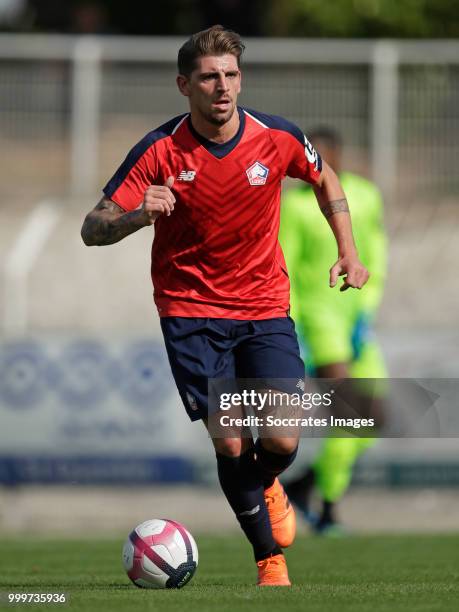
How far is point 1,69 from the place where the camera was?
16.2 m

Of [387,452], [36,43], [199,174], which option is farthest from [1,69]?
[199,174]

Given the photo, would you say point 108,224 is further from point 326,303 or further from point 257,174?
point 326,303

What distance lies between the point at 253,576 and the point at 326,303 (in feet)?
11.9

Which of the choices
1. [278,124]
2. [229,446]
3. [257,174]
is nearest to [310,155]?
[278,124]

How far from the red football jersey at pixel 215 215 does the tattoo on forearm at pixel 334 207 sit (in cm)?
34

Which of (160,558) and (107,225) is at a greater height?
(107,225)

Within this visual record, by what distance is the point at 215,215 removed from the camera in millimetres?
6746

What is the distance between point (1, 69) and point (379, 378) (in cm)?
692

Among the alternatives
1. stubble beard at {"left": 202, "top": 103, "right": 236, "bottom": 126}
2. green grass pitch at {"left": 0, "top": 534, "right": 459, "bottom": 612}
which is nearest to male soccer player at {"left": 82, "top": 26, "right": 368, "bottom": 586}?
stubble beard at {"left": 202, "top": 103, "right": 236, "bottom": 126}

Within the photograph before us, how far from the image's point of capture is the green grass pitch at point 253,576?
19.6 feet

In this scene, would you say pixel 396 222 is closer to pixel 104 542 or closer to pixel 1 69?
pixel 1 69

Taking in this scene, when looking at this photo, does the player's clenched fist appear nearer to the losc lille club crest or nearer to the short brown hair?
the losc lille club crest

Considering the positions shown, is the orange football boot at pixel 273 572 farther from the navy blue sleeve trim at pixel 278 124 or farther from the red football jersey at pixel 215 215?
the navy blue sleeve trim at pixel 278 124

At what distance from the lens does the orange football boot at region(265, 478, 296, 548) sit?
23.1 feet
